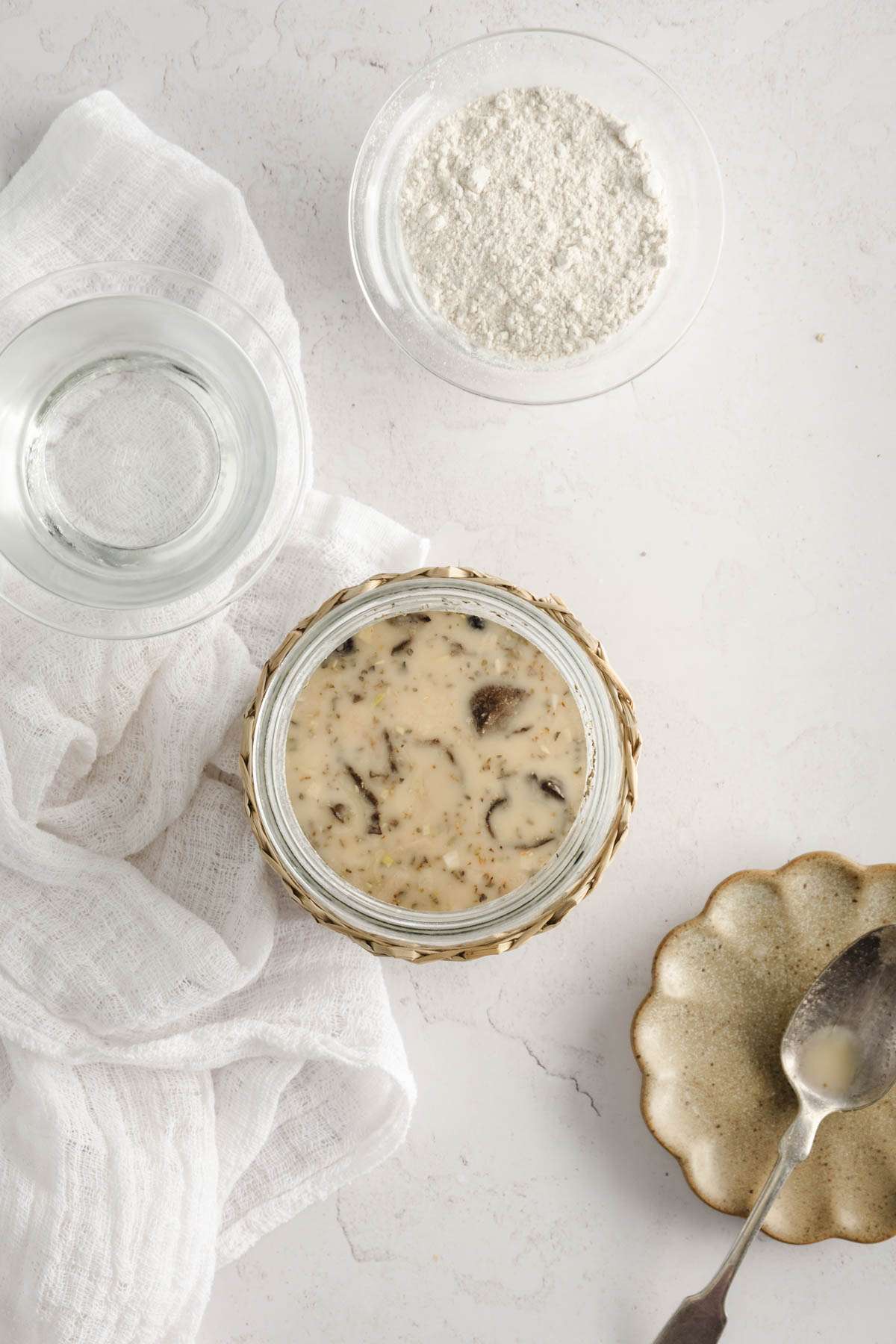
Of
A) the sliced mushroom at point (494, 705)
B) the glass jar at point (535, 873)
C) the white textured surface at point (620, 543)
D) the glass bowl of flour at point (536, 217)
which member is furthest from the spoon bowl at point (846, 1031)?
the glass bowl of flour at point (536, 217)

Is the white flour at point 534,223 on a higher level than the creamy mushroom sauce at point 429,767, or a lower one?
higher

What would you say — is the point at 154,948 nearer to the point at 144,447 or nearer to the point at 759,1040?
the point at 144,447

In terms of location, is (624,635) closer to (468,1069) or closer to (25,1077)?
(468,1069)

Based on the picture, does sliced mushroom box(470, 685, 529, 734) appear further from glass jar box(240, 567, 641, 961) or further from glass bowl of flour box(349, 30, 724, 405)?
glass bowl of flour box(349, 30, 724, 405)

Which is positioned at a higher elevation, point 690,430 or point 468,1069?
point 690,430

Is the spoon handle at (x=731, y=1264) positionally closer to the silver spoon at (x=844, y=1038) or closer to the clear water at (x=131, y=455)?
the silver spoon at (x=844, y=1038)

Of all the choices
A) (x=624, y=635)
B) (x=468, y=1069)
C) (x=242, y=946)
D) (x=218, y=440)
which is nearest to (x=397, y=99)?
(x=218, y=440)
